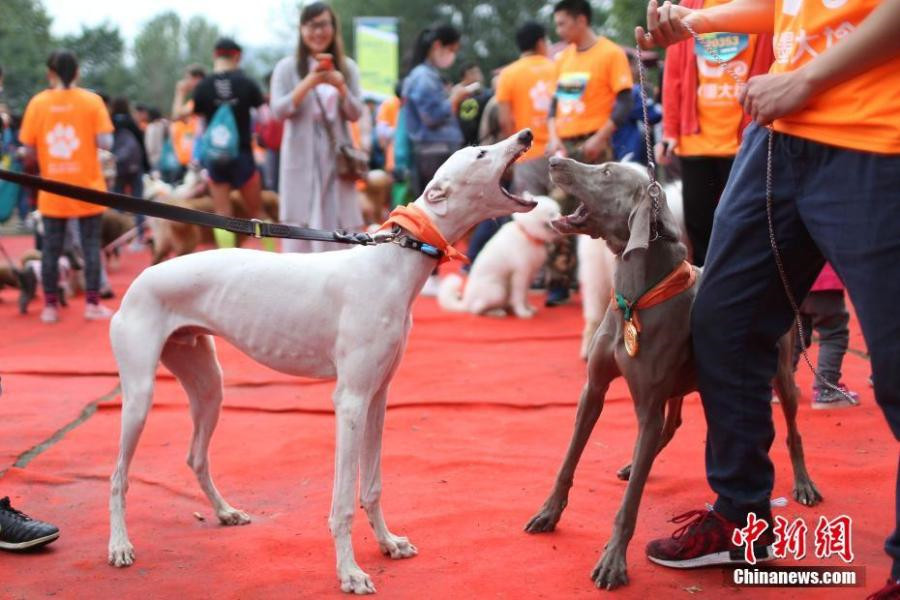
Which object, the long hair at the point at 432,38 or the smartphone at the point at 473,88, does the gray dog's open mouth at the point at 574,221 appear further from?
the smartphone at the point at 473,88

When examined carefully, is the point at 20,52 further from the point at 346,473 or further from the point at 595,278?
the point at 346,473

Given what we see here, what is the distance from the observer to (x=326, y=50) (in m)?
6.03

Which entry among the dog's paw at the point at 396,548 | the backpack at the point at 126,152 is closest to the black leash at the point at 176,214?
the dog's paw at the point at 396,548

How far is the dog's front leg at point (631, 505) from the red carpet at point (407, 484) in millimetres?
64

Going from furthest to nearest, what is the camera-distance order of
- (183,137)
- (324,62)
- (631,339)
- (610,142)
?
(183,137) < (610,142) < (324,62) < (631,339)

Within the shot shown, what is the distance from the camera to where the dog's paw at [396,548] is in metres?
3.10

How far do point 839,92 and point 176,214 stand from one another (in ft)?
6.55

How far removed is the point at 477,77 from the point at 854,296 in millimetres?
8386

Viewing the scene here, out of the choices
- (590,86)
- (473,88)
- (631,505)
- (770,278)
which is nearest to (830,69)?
(770,278)

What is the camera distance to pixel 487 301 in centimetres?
793

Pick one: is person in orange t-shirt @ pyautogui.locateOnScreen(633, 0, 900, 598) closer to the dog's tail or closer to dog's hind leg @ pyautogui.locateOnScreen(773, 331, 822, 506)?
dog's hind leg @ pyautogui.locateOnScreen(773, 331, 822, 506)

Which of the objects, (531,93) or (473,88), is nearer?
(531,93)

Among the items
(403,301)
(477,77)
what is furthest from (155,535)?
(477,77)

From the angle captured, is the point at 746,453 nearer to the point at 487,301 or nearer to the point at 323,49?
the point at 323,49
